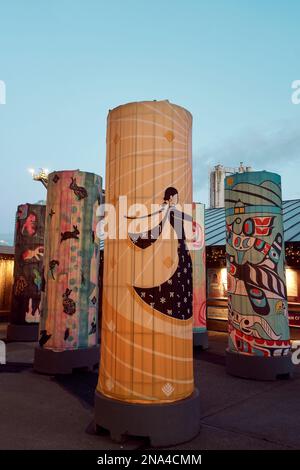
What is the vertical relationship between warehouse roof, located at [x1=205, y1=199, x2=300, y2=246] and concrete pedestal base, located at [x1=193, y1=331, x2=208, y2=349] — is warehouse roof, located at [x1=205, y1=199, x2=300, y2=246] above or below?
above

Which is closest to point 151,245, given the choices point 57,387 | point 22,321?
point 57,387

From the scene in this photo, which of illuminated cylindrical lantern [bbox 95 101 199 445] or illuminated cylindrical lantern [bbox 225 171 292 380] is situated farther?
illuminated cylindrical lantern [bbox 225 171 292 380]

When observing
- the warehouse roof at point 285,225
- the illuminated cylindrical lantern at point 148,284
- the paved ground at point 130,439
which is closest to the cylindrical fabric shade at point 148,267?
the illuminated cylindrical lantern at point 148,284

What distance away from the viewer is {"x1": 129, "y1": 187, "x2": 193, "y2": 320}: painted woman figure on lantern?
4.91 meters

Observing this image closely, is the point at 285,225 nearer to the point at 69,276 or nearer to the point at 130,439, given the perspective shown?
the point at 69,276

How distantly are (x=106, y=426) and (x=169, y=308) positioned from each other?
172 centimetres

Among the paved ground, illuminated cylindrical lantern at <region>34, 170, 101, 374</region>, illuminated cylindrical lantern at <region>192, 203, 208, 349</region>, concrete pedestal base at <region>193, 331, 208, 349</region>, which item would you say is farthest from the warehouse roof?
illuminated cylindrical lantern at <region>34, 170, 101, 374</region>

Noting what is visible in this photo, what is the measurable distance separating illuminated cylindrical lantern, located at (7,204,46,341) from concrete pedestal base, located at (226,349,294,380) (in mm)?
7574

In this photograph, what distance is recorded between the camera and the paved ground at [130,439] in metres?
4.64

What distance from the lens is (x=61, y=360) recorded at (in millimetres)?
8344

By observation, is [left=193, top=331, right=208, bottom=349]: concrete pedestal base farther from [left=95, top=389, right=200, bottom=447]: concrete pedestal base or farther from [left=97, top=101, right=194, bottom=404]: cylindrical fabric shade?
[left=95, top=389, right=200, bottom=447]: concrete pedestal base

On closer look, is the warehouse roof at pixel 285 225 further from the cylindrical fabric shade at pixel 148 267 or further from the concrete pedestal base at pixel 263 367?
the cylindrical fabric shade at pixel 148 267

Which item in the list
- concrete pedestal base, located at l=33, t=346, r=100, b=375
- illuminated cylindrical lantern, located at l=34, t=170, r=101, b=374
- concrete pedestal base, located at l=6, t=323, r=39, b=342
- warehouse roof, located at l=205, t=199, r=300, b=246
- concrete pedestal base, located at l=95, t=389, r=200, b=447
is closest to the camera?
concrete pedestal base, located at l=95, t=389, r=200, b=447
